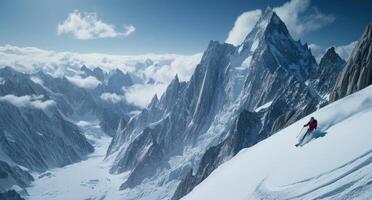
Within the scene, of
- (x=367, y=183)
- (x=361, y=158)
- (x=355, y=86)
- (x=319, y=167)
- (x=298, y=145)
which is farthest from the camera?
(x=355, y=86)

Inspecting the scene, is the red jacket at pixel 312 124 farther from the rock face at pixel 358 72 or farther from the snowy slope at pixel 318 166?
the rock face at pixel 358 72

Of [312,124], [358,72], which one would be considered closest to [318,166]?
[312,124]

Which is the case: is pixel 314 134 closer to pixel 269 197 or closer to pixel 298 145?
pixel 298 145

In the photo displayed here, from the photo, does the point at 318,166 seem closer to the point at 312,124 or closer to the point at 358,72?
the point at 312,124

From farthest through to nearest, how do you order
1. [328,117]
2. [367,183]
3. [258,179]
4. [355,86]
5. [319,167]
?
[355,86] → [328,117] → [258,179] → [319,167] → [367,183]

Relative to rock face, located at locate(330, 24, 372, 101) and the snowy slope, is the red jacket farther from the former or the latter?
rock face, located at locate(330, 24, 372, 101)

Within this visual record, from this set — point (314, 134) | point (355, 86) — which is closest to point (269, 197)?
point (314, 134)

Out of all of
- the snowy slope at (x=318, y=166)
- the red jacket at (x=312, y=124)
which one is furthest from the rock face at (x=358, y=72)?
the red jacket at (x=312, y=124)

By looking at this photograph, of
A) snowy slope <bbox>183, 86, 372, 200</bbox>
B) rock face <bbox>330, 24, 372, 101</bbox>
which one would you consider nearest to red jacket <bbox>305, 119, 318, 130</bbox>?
snowy slope <bbox>183, 86, 372, 200</bbox>
